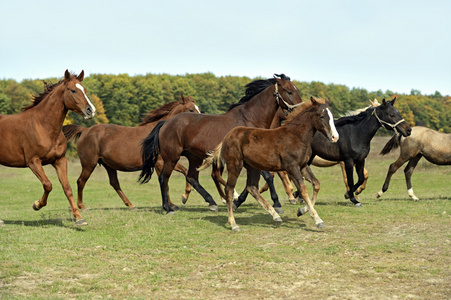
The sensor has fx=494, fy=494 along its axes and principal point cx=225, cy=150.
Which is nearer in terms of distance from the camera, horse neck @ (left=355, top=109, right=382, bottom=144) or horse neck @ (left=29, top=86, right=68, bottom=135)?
horse neck @ (left=29, top=86, right=68, bottom=135)

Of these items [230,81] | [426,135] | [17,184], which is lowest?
[17,184]

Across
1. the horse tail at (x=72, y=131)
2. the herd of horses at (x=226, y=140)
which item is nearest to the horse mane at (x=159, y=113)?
the herd of horses at (x=226, y=140)

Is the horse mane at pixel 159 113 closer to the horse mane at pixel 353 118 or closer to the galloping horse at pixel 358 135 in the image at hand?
the galloping horse at pixel 358 135

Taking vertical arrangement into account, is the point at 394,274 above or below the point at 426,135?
below

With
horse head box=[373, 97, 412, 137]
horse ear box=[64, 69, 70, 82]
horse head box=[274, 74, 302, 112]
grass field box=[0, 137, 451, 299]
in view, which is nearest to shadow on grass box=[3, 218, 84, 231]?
grass field box=[0, 137, 451, 299]

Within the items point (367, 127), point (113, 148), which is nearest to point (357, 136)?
point (367, 127)

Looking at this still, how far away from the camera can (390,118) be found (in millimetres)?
13305

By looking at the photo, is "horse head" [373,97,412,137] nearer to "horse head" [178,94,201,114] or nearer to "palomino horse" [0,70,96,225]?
"horse head" [178,94,201,114]

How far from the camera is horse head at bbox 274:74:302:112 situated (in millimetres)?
10845

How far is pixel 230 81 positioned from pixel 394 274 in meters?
126

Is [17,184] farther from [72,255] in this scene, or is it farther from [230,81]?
[230,81]

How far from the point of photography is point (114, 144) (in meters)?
13.7

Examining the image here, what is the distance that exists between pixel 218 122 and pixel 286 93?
64.7 inches

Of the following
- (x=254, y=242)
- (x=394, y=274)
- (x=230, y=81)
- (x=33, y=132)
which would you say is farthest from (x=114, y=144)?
(x=230, y=81)
